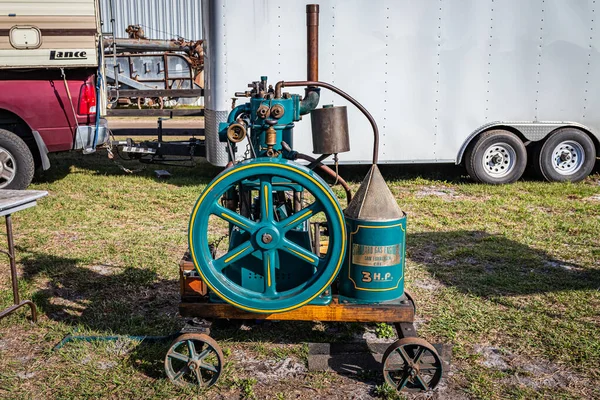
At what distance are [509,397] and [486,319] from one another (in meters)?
1.01

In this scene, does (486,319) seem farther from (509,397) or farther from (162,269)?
(162,269)

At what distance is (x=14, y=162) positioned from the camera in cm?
809

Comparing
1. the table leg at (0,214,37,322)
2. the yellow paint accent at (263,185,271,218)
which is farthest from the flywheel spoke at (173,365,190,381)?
the table leg at (0,214,37,322)

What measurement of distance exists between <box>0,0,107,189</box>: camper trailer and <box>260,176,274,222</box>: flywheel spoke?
18.7ft

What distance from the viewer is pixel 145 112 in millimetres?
10516

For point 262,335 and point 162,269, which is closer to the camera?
point 262,335

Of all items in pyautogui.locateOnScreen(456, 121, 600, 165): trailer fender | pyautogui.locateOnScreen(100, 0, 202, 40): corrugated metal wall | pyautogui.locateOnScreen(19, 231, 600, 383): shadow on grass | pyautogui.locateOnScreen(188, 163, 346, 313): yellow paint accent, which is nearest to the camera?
Answer: pyautogui.locateOnScreen(188, 163, 346, 313): yellow paint accent

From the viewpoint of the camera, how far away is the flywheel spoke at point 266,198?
3465 millimetres

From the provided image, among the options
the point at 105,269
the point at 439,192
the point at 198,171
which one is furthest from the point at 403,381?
the point at 198,171

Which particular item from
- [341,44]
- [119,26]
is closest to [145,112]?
[341,44]

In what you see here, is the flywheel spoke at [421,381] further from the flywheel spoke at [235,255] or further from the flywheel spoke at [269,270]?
the flywheel spoke at [235,255]

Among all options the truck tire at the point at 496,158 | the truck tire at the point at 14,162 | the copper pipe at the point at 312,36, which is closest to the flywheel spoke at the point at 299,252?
the copper pipe at the point at 312,36

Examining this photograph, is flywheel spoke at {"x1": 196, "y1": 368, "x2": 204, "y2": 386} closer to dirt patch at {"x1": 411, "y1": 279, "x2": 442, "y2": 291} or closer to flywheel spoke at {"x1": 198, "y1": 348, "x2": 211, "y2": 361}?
flywheel spoke at {"x1": 198, "y1": 348, "x2": 211, "y2": 361}

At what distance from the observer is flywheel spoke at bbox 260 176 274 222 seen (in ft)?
11.4
